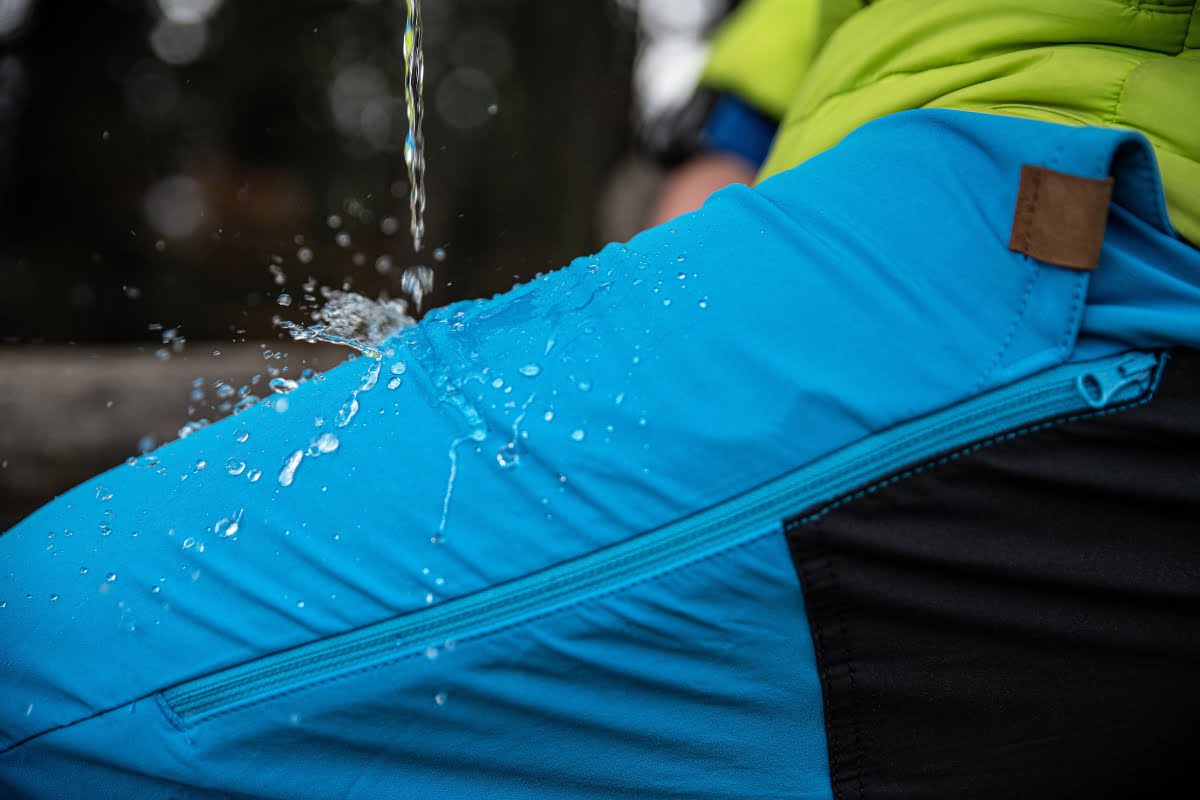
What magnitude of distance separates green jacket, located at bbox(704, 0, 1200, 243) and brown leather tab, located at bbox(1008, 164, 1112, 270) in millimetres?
73

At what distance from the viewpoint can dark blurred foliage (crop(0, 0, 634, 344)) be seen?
5363 mm

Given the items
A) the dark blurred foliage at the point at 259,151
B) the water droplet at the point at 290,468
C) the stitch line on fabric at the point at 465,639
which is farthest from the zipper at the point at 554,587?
the dark blurred foliage at the point at 259,151

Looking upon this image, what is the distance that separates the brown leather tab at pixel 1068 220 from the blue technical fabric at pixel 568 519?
0.01m

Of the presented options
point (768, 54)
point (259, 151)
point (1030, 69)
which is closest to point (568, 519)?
point (1030, 69)

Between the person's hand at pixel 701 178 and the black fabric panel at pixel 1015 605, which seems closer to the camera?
the black fabric panel at pixel 1015 605

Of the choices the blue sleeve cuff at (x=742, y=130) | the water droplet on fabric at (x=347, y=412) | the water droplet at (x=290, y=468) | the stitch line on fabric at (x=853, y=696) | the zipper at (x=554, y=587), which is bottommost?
the stitch line on fabric at (x=853, y=696)

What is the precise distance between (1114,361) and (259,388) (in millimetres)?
1315

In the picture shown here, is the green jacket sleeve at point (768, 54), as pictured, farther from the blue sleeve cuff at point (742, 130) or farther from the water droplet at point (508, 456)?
the water droplet at point (508, 456)

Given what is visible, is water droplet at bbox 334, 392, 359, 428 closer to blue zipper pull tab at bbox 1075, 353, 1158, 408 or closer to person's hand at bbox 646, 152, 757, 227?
blue zipper pull tab at bbox 1075, 353, 1158, 408

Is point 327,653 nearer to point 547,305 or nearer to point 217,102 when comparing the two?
point 547,305

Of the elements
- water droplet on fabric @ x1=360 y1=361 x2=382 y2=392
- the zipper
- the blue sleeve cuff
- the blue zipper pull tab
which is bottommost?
the zipper

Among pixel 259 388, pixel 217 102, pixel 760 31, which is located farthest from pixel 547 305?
pixel 217 102

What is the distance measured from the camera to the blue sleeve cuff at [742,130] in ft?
4.36

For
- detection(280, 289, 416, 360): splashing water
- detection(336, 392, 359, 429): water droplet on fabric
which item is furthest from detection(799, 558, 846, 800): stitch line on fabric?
detection(280, 289, 416, 360): splashing water
